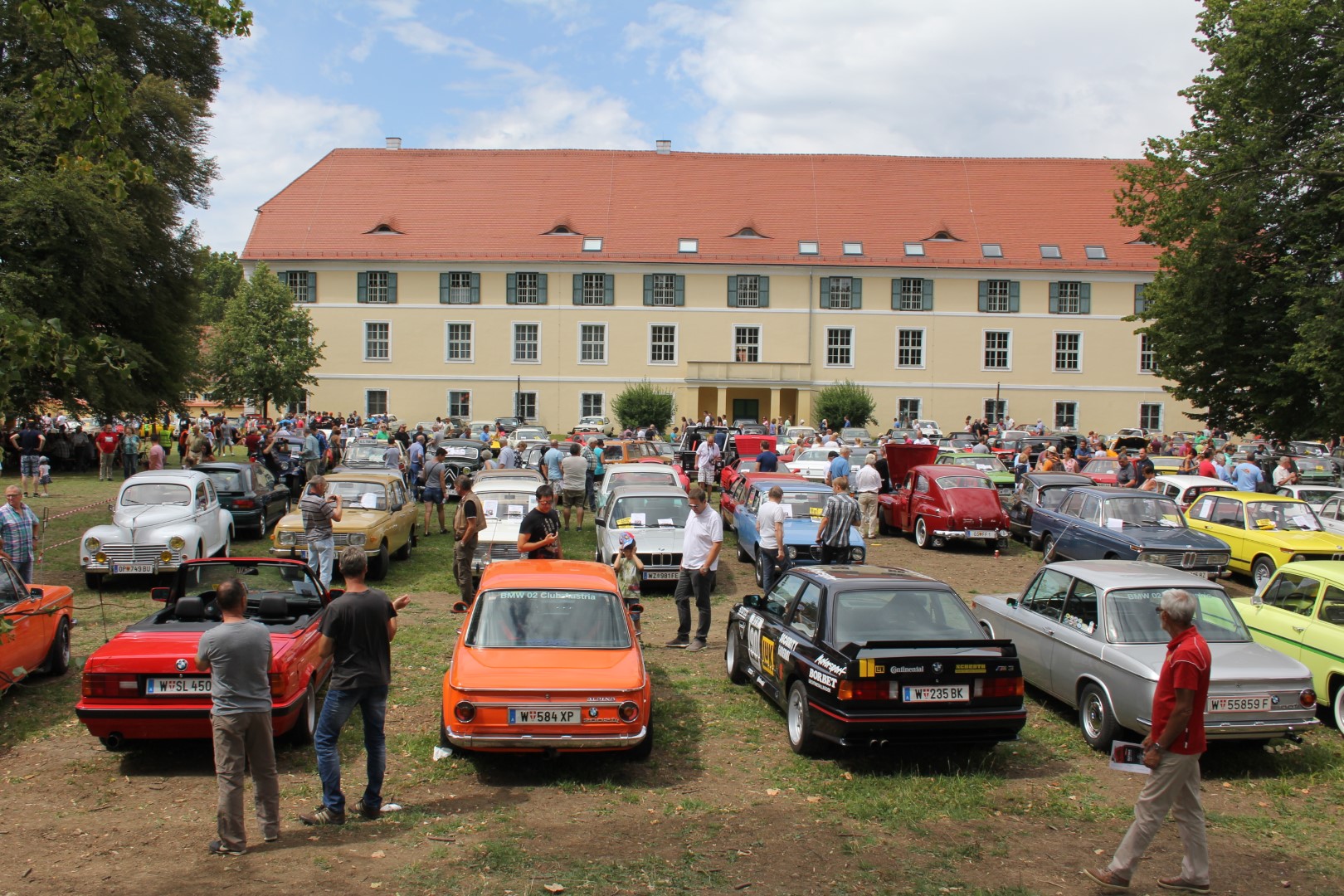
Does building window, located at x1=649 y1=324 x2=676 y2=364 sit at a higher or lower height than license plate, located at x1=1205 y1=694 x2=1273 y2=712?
higher

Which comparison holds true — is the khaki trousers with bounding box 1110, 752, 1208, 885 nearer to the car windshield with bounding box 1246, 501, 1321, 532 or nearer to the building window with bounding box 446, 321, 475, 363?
the car windshield with bounding box 1246, 501, 1321, 532

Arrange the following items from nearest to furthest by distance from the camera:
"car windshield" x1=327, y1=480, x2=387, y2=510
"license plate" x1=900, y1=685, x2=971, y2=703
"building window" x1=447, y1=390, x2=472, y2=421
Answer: "license plate" x1=900, y1=685, x2=971, y2=703, "car windshield" x1=327, y1=480, x2=387, y2=510, "building window" x1=447, y1=390, x2=472, y2=421

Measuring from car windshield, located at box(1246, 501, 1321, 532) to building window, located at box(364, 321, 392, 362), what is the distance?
1810 inches

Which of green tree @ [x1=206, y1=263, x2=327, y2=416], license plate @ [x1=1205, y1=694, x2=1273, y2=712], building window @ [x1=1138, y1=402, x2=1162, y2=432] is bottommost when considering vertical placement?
license plate @ [x1=1205, y1=694, x2=1273, y2=712]

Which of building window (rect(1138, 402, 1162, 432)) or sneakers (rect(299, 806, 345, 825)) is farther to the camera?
building window (rect(1138, 402, 1162, 432))

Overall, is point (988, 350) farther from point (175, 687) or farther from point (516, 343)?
point (175, 687)

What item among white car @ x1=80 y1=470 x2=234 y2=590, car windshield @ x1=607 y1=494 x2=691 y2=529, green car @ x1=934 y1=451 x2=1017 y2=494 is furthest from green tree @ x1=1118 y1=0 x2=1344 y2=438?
white car @ x1=80 y1=470 x2=234 y2=590

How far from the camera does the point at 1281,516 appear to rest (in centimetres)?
1705

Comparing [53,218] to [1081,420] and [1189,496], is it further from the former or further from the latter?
[1081,420]

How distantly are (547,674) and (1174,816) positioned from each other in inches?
169

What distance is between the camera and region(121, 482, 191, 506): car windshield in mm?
15852

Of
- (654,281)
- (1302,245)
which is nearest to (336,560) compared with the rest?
(1302,245)

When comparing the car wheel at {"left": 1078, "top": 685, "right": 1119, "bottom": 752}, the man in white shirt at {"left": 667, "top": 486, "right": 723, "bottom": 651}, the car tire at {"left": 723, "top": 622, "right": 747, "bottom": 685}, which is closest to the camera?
the car wheel at {"left": 1078, "top": 685, "right": 1119, "bottom": 752}

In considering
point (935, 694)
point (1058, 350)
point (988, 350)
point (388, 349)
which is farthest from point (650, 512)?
point (1058, 350)
